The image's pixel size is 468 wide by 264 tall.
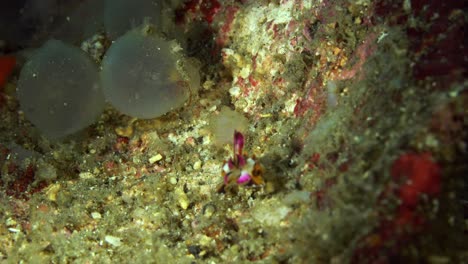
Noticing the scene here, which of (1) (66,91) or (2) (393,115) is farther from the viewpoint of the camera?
(1) (66,91)

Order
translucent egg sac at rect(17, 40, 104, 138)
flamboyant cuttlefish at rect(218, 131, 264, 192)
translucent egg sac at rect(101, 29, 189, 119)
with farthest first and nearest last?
1. translucent egg sac at rect(17, 40, 104, 138)
2. translucent egg sac at rect(101, 29, 189, 119)
3. flamboyant cuttlefish at rect(218, 131, 264, 192)

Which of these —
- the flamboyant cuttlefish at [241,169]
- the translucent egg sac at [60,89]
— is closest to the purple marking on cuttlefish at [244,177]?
the flamboyant cuttlefish at [241,169]

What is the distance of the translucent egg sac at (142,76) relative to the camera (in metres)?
3.47

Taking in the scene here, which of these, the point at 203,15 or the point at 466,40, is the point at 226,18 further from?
the point at 466,40

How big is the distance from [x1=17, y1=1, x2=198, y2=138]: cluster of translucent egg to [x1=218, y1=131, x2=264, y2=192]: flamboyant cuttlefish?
1250 mm

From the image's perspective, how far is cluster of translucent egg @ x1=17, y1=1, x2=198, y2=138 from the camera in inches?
138

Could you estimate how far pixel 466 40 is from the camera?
2111 mm

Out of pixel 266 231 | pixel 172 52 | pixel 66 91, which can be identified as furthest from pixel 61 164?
pixel 266 231

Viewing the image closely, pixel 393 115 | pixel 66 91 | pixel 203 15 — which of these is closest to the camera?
pixel 393 115

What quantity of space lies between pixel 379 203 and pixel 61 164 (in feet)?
10.1

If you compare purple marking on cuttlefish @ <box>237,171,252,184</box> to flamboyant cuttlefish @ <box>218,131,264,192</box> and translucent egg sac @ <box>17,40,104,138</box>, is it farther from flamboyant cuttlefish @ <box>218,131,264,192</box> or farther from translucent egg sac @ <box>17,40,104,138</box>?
translucent egg sac @ <box>17,40,104,138</box>

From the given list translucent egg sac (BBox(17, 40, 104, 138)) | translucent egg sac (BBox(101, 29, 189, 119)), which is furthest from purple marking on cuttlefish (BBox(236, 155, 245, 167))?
translucent egg sac (BBox(17, 40, 104, 138))

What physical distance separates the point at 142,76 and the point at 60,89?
824 millimetres

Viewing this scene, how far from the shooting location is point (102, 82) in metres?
3.72
